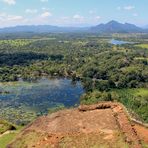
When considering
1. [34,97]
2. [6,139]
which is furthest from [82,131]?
[34,97]

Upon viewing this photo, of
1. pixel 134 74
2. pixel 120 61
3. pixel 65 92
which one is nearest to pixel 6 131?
pixel 65 92

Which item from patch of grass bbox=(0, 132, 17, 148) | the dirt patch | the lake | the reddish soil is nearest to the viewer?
the dirt patch

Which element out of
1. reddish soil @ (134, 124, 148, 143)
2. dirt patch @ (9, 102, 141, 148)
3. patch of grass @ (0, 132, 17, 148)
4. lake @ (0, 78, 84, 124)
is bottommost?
lake @ (0, 78, 84, 124)

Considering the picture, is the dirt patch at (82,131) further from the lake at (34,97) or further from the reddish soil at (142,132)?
the lake at (34,97)

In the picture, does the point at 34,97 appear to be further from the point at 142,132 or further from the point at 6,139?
the point at 142,132

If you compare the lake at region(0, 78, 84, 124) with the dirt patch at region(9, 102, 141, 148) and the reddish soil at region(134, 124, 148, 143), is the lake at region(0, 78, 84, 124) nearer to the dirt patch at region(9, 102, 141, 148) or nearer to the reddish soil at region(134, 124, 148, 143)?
the dirt patch at region(9, 102, 141, 148)

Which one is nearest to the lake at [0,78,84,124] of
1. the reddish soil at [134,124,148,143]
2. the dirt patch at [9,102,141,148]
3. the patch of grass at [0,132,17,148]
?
the patch of grass at [0,132,17,148]

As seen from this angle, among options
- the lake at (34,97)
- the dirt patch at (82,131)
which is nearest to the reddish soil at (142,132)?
the dirt patch at (82,131)
